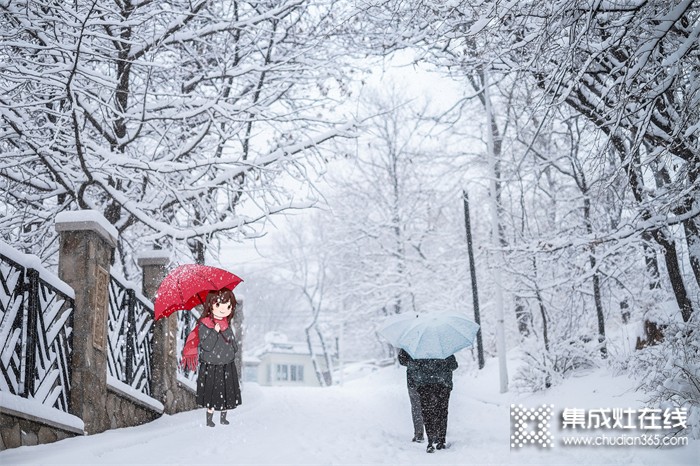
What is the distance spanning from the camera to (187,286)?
6.18m

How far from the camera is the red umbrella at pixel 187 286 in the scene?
6117 millimetres

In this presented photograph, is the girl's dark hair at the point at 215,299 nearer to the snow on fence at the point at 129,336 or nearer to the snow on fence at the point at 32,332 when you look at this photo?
the snow on fence at the point at 32,332

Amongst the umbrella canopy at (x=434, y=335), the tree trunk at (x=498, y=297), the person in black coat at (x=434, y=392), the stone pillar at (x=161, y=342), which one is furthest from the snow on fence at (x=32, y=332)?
the tree trunk at (x=498, y=297)

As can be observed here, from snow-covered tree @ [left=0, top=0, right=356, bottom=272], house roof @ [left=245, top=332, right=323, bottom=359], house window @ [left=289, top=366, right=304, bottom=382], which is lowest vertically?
house window @ [left=289, top=366, right=304, bottom=382]

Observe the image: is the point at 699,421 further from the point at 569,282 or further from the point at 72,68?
the point at 72,68

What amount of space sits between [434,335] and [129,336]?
411cm

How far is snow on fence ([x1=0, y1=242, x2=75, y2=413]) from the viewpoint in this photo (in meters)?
5.09

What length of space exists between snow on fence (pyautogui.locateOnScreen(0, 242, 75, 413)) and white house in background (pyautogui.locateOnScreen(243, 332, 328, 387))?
49455 mm

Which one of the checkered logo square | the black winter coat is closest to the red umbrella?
the black winter coat

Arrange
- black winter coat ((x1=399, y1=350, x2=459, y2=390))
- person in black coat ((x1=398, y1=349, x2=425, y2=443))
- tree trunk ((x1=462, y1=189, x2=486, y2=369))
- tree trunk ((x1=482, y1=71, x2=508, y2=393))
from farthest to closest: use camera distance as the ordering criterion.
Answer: tree trunk ((x1=462, y1=189, x2=486, y2=369)), tree trunk ((x1=482, y1=71, x2=508, y2=393)), person in black coat ((x1=398, y1=349, x2=425, y2=443)), black winter coat ((x1=399, y1=350, x2=459, y2=390))

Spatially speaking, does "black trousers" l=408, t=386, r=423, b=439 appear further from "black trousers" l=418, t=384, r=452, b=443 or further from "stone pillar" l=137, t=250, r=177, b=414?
"stone pillar" l=137, t=250, r=177, b=414

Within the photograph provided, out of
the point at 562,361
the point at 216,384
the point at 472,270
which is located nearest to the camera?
the point at 216,384

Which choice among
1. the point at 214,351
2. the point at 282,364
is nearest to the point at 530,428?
the point at 214,351

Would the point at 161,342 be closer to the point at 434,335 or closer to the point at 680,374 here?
the point at 434,335
